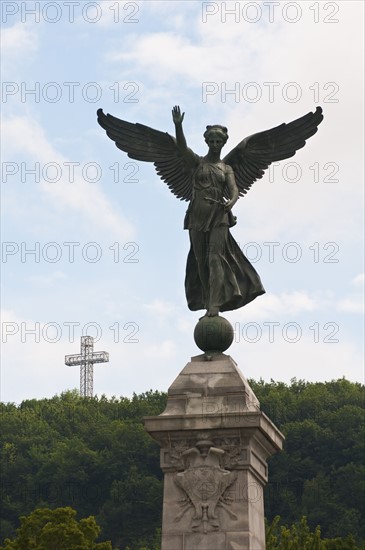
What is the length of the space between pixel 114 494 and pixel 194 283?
67.1 metres

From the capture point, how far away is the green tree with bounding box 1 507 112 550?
5144cm

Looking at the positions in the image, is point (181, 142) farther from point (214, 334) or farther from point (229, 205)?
point (214, 334)

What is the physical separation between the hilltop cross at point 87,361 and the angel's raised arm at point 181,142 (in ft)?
326

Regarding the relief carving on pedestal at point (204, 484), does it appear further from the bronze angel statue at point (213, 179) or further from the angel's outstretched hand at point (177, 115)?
the angel's outstretched hand at point (177, 115)

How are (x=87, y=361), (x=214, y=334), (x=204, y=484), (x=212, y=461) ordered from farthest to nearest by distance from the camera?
(x=87, y=361), (x=214, y=334), (x=212, y=461), (x=204, y=484)

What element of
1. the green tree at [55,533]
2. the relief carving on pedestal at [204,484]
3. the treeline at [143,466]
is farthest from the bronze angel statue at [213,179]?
the treeline at [143,466]

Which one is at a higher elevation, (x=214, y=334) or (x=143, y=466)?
(x=143, y=466)

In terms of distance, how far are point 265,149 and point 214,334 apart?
2997 mm

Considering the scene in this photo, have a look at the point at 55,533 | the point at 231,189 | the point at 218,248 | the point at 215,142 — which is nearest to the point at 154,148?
the point at 215,142

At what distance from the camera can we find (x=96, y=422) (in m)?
99.4

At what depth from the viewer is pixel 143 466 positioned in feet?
290

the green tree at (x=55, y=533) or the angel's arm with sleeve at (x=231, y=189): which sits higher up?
the green tree at (x=55, y=533)

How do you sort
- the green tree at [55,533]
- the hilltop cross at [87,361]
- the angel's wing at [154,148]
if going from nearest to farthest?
the angel's wing at [154,148] < the green tree at [55,533] < the hilltop cross at [87,361]

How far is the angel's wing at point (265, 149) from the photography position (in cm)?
2202
